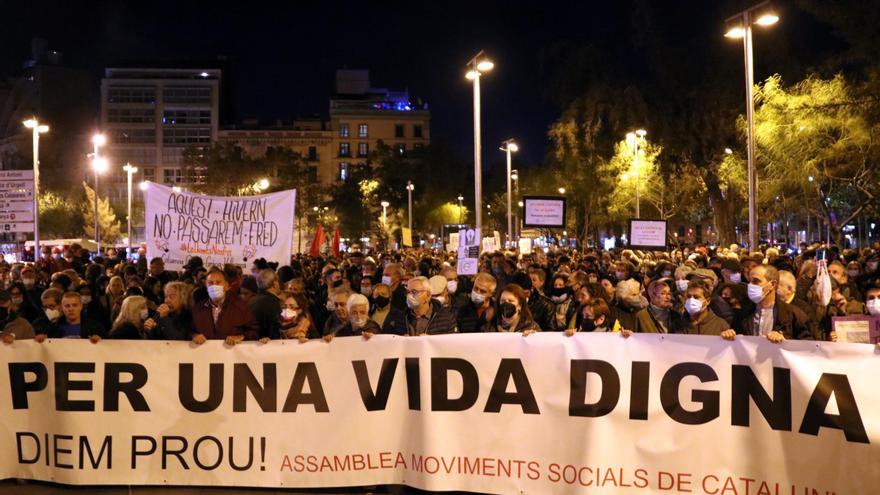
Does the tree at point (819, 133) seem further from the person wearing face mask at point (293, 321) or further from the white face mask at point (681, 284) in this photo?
the person wearing face mask at point (293, 321)

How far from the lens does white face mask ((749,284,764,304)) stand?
746 centimetres

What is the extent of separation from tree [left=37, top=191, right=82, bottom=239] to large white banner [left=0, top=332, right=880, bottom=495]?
69.1 metres

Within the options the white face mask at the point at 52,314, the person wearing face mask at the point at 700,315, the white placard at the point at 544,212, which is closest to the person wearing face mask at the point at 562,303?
the person wearing face mask at the point at 700,315

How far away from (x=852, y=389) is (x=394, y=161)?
76393 mm

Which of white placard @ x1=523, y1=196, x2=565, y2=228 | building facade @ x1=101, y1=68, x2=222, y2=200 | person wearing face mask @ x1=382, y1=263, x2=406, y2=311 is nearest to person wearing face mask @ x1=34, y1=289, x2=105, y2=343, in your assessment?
person wearing face mask @ x1=382, y1=263, x2=406, y2=311

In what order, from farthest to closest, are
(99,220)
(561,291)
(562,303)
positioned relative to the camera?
(99,220) < (561,291) < (562,303)

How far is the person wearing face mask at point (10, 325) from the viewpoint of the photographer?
22.5ft

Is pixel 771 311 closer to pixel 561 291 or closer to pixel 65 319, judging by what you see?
pixel 561 291

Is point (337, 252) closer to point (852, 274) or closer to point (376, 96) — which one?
point (852, 274)

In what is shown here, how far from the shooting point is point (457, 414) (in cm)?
641

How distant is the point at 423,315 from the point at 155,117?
104 metres

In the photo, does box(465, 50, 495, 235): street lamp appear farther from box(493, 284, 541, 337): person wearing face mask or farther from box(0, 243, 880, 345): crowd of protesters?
box(493, 284, 541, 337): person wearing face mask

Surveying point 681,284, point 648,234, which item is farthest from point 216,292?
point 648,234

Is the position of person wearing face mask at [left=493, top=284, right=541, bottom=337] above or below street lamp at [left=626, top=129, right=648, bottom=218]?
below
